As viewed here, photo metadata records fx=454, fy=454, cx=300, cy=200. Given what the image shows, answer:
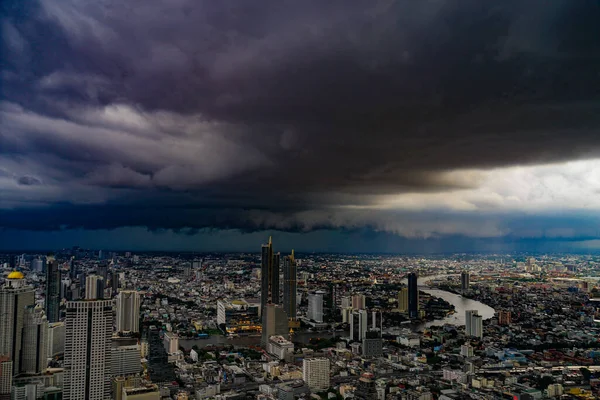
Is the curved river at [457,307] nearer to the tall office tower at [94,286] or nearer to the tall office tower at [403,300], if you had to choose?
the tall office tower at [403,300]

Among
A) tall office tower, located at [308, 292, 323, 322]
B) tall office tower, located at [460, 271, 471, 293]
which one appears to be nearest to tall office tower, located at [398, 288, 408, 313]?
tall office tower, located at [460, 271, 471, 293]

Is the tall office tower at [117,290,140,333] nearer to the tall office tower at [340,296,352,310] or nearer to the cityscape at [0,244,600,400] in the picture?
the cityscape at [0,244,600,400]

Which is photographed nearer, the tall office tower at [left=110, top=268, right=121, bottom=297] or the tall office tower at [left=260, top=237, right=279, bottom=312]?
the tall office tower at [left=110, top=268, right=121, bottom=297]

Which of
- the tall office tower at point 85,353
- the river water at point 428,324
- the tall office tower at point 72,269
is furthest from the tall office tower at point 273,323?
the tall office tower at point 85,353

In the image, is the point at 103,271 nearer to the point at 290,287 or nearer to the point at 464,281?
the point at 290,287

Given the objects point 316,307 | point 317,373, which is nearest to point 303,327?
point 316,307

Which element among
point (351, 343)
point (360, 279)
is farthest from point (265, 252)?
point (351, 343)
